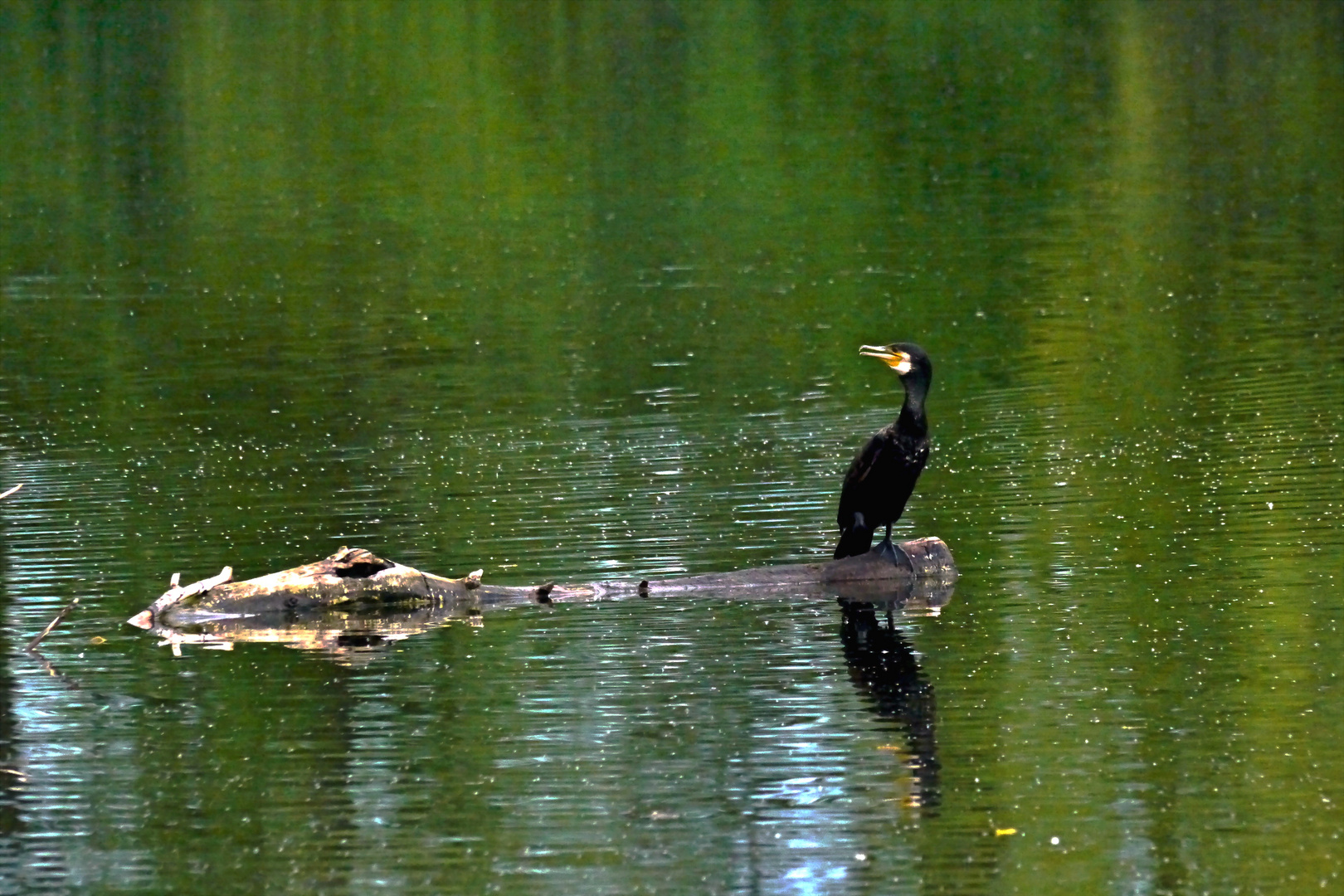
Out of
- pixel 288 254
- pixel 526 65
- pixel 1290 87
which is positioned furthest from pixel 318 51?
pixel 288 254

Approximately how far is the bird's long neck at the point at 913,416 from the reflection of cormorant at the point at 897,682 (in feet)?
3.18

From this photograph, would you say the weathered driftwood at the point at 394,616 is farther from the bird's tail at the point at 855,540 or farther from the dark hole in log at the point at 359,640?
the bird's tail at the point at 855,540

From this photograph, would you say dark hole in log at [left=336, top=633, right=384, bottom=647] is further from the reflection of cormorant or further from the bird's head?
the bird's head

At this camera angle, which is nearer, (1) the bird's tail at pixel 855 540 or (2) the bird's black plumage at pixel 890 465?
(2) the bird's black plumage at pixel 890 465

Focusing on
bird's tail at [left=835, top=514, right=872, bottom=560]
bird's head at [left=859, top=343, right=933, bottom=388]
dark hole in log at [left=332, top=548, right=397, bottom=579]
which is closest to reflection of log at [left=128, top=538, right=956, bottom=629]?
dark hole in log at [left=332, top=548, right=397, bottom=579]

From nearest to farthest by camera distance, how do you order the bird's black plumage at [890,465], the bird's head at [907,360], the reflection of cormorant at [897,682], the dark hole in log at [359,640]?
the reflection of cormorant at [897,682] < the dark hole in log at [359,640] < the bird's black plumage at [890,465] < the bird's head at [907,360]

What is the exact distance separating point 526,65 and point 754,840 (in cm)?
4788

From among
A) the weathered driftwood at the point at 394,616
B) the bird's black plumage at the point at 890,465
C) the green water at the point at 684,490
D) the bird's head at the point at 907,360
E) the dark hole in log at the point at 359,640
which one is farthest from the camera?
the bird's head at the point at 907,360

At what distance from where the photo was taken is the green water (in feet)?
31.6

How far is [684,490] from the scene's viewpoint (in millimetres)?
16812

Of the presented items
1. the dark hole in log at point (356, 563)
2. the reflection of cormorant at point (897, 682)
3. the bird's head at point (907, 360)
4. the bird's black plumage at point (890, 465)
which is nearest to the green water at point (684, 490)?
the reflection of cormorant at point (897, 682)

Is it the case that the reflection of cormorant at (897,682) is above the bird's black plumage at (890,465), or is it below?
below

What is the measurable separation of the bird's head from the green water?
3.97 ft

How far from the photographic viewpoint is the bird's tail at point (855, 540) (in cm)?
1352
